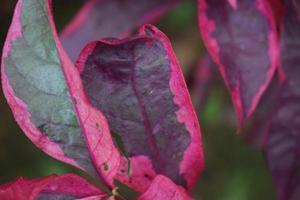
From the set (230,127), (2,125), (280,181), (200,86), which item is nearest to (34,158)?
(2,125)

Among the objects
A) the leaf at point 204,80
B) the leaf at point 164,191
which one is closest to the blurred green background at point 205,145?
the leaf at point 204,80

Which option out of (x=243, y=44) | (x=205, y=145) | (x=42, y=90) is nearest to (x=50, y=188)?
(x=42, y=90)

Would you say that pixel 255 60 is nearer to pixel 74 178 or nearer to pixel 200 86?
pixel 74 178

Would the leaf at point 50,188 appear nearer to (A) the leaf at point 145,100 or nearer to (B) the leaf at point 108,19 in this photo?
(A) the leaf at point 145,100

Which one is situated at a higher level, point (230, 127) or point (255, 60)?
point (255, 60)

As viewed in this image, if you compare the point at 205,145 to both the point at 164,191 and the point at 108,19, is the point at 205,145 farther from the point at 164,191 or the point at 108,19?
the point at 164,191
